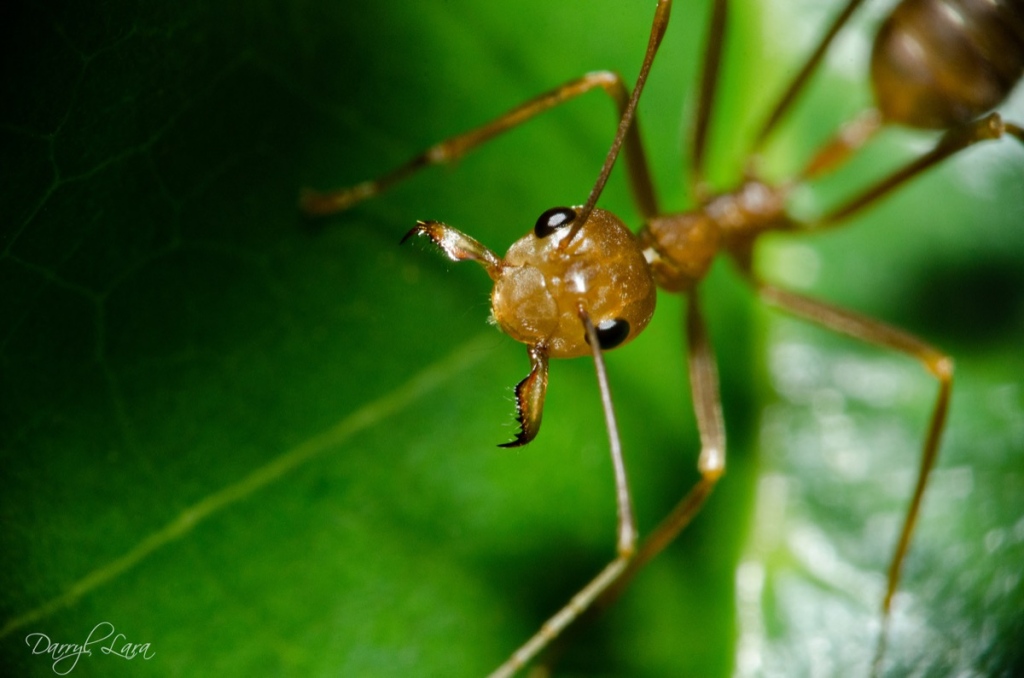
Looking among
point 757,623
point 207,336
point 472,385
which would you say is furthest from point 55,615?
point 757,623

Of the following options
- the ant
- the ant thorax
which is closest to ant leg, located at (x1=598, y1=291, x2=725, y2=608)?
the ant

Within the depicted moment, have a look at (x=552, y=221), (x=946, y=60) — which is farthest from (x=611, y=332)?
(x=946, y=60)

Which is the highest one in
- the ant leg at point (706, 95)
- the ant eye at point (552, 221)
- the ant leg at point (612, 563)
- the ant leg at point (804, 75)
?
the ant leg at point (804, 75)

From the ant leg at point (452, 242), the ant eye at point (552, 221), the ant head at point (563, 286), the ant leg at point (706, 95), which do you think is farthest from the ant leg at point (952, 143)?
the ant leg at point (452, 242)

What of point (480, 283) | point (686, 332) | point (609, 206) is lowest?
point (480, 283)

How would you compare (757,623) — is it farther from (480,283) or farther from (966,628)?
(480,283)
